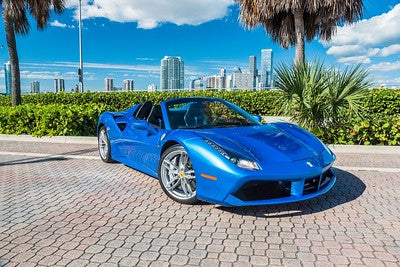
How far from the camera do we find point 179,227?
329cm

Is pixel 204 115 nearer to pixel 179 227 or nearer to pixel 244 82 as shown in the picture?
pixel 179 227

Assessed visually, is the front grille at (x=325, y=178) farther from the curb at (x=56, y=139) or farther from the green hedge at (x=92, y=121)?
the curb at (x=56, y=139)

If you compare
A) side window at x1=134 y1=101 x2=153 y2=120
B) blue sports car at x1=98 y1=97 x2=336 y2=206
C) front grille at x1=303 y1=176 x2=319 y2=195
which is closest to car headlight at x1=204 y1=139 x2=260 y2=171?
blue sports car at x1=98 y1=97 x2=336 y2=206

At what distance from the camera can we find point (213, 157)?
3432mm

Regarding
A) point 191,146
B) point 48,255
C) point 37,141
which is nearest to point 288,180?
point 191,146

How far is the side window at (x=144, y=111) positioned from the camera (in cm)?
498

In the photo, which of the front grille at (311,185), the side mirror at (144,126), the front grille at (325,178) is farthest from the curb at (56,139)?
the front grille at (311,185)

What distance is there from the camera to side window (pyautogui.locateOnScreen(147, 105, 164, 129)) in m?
4.49

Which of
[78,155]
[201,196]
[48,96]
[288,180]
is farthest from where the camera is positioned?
[48,96]

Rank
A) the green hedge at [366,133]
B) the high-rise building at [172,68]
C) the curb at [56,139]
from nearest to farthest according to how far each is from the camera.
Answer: the green hedge at [366,133], the curb at [56,139], the high-rise building at [172,68]

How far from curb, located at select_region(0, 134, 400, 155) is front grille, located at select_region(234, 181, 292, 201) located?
4.05 m

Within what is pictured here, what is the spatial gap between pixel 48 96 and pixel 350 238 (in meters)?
22.1

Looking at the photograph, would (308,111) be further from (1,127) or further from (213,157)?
(1,127)

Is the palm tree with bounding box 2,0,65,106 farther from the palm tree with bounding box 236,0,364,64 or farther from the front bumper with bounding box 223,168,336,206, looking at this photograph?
the front bumper with bounding box 223,168,336,206
